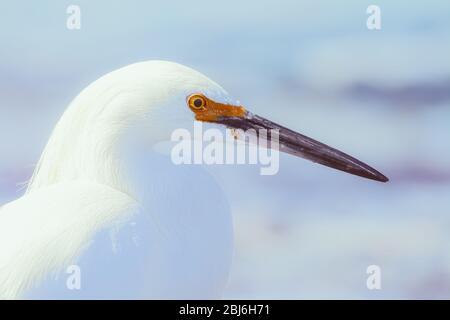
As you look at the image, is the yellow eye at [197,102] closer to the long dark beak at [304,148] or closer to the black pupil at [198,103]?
the black pupil at [198,103]

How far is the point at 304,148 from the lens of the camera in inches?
155

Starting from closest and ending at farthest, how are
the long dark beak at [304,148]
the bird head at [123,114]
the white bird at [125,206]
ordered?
1. the white bird at [125,206]
2. the bird head at [123,114]
3. the long dark beak at [304,148]

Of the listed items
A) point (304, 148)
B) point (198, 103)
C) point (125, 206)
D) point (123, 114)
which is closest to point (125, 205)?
point (125, 206)

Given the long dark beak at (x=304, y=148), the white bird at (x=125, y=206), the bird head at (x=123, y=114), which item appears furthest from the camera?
the long dark beak at (x=304, y=148)

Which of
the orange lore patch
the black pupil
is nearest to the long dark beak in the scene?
the orange lore patch

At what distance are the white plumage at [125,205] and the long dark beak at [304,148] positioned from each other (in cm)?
14

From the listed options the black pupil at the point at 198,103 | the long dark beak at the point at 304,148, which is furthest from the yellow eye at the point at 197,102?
the long dark beak at the point at 304,148

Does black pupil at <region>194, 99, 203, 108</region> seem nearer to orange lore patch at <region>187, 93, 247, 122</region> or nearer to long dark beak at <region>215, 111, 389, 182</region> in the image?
orange lore patch at <region>187, 93, 247, 122</region>

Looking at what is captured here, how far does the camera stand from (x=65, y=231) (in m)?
3.39

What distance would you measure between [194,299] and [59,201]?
56cm

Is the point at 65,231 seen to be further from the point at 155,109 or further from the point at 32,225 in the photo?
the point at 155,109

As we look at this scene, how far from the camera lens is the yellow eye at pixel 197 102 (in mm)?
3570
